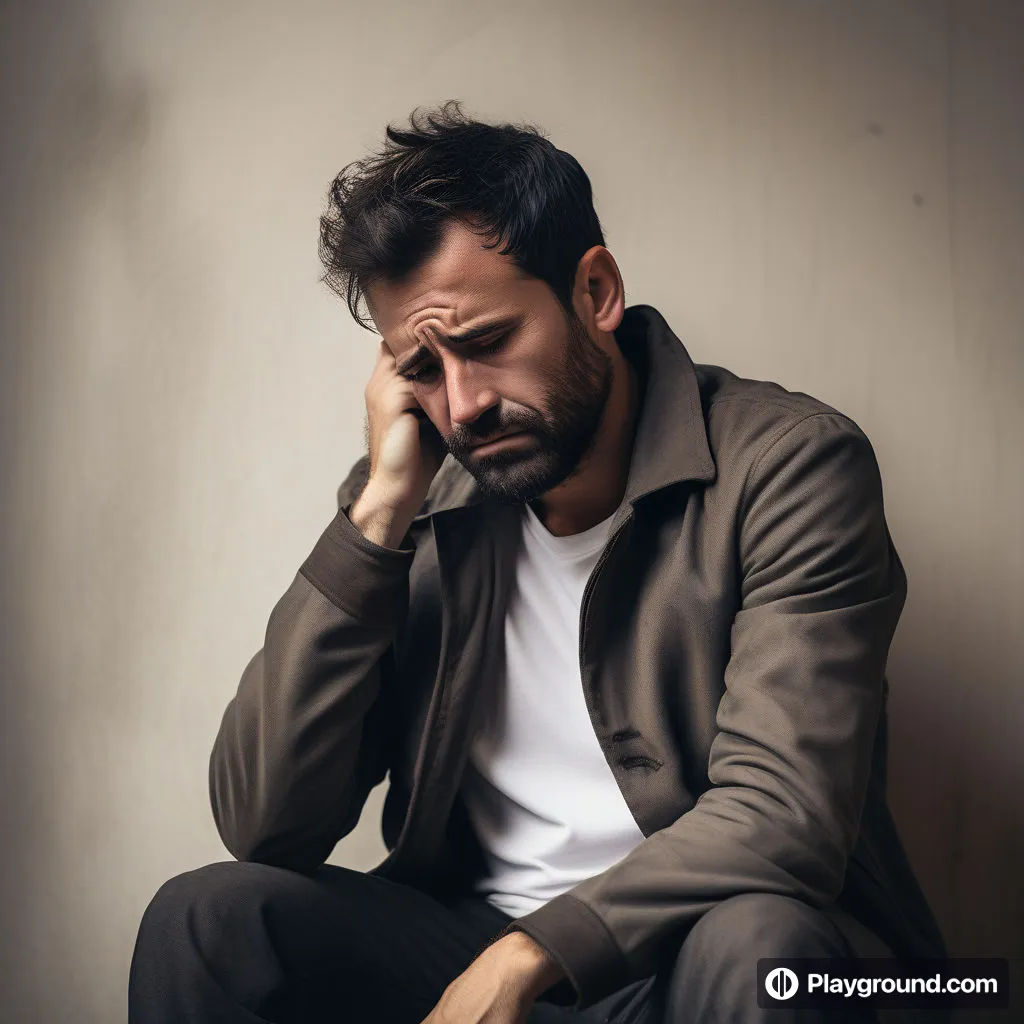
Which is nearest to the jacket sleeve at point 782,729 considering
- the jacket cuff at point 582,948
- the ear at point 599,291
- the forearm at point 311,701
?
the jacket cuff at point 582,948

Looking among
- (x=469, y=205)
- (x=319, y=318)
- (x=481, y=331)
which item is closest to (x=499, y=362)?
(x=481, y=331)

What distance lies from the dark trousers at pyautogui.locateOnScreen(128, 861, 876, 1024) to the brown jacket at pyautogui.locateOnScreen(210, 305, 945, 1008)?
0.19 feet

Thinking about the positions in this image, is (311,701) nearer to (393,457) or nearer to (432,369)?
(393,457)

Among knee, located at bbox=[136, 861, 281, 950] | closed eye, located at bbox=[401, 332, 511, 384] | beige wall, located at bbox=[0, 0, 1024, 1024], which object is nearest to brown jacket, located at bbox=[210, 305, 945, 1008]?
knee, located at bbox=[136, 861, 281, 950]

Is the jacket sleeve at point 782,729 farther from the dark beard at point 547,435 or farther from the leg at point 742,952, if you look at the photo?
the dark beard at point 547,435

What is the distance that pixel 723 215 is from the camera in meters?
2.12

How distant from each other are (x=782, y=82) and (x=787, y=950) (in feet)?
5.43

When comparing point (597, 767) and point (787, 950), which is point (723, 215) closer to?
point (597, 767)

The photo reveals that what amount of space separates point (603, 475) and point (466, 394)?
0.30 meters

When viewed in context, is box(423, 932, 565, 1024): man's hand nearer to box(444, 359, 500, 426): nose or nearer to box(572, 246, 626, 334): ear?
box(444, 359, 500, 426): nose

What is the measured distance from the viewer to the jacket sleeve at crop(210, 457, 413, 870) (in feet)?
5.23

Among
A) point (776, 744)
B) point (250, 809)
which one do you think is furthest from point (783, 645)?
point (250, 809)

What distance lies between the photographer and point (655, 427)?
1627mm

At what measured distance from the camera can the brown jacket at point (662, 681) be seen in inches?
50.4
